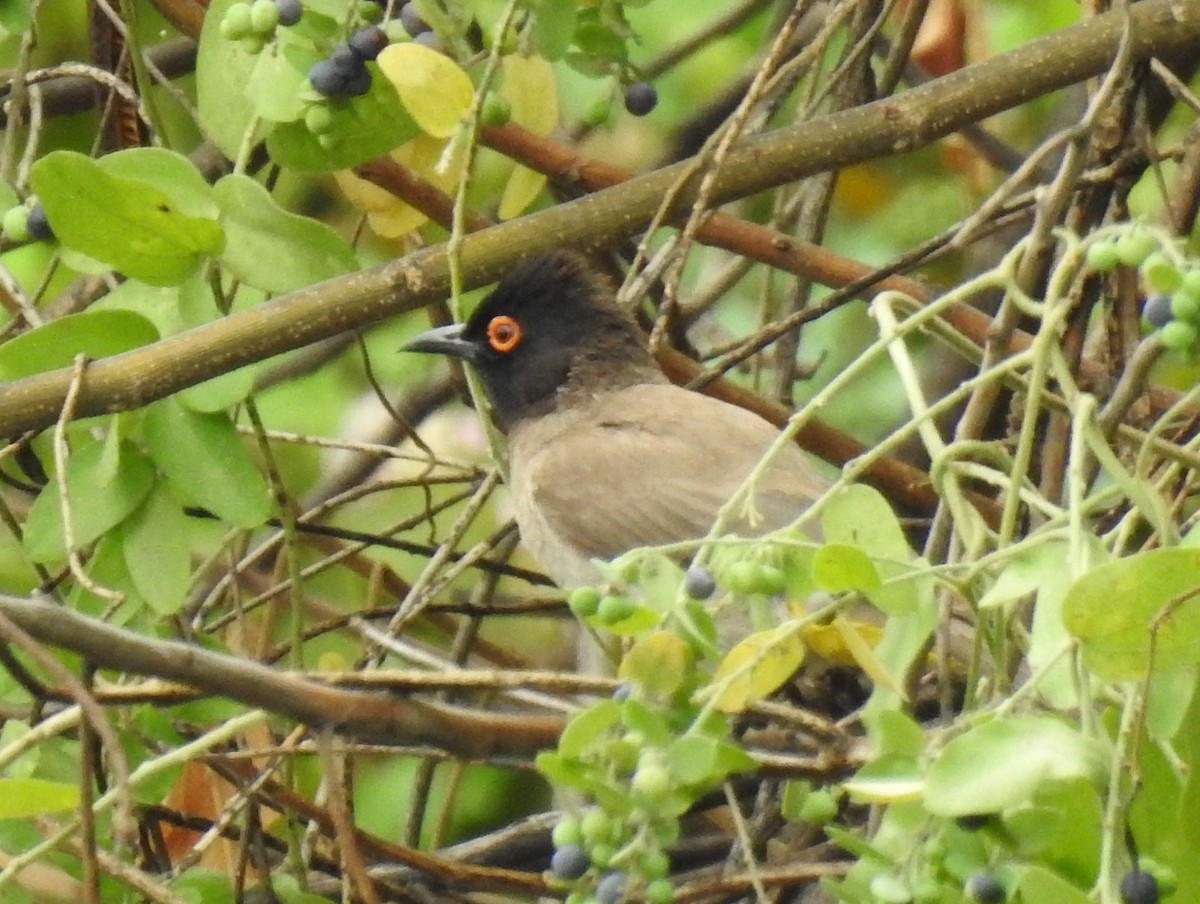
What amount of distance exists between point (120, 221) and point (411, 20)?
51cm

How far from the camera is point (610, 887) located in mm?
1646

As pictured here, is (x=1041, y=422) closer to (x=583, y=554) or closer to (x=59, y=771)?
(x=583, y=554)

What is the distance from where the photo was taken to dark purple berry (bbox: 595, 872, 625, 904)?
1.64 meters

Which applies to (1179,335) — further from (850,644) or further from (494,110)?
(494,110)

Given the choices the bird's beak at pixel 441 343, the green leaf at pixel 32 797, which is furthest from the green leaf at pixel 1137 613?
the bird's beak at pixel 441 343

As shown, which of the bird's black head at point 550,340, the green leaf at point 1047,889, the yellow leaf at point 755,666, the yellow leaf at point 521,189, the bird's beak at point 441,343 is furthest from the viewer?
the bird's black head at point 550,340

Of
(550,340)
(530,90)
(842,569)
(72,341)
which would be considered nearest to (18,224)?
(72,341)

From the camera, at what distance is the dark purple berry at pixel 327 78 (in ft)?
8.63

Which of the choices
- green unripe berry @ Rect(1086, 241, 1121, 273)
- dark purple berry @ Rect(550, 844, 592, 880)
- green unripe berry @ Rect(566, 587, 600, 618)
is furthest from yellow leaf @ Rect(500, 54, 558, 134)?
dark purple berry @ Rect(550, 844, 592, 880)

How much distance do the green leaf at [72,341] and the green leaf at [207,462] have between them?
0.11 m

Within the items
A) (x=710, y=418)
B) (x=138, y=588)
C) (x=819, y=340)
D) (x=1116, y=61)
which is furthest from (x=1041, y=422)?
(x=138, y=588)

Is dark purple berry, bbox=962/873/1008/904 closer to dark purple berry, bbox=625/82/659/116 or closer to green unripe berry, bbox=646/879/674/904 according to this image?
green unripe berry, bbox=646/879/674/904

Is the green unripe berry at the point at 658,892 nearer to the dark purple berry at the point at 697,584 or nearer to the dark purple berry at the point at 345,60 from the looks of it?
the dark purple berry at the point at 697,584

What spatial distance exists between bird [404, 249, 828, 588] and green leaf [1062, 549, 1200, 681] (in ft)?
6.13
